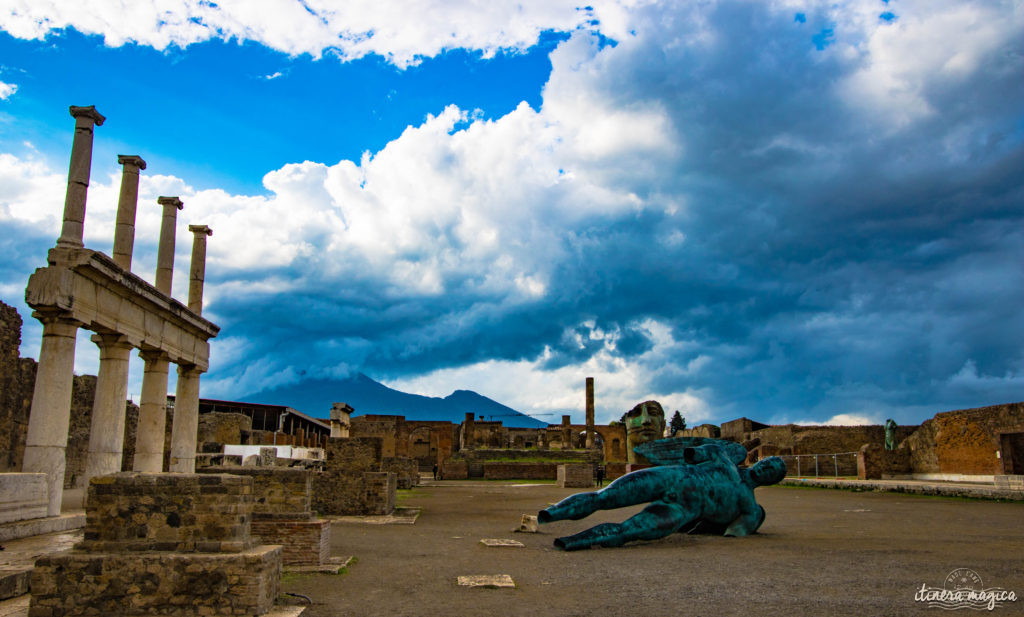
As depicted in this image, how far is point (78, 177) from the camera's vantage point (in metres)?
12.0

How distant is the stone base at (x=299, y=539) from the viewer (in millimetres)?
7512

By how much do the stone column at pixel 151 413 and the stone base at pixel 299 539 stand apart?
890cm

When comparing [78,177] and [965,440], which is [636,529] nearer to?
[78,177]

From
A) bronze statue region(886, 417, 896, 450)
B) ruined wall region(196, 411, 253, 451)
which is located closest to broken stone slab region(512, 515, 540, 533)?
ruined wall region(196, 411, 253, 451)

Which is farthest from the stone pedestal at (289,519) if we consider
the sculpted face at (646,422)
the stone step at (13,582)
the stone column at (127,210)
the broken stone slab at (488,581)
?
the sculpted face at (646,422)

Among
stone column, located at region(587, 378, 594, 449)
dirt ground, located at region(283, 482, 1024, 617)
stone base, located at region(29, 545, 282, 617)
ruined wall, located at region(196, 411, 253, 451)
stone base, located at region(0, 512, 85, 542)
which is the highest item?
stone column, located at region(587, 378, 594, 449)

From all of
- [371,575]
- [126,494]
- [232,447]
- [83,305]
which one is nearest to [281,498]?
[371,575]

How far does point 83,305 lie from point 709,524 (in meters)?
11.2

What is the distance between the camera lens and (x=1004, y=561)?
7.87 metres

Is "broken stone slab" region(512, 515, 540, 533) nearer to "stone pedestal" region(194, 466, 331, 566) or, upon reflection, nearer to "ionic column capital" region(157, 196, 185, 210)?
"stone pedestal" region(194, 466, 331, 566)

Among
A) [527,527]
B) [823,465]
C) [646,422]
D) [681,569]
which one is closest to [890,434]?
[823,465]

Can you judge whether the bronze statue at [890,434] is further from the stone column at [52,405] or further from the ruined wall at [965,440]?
the stone column at [52,405]

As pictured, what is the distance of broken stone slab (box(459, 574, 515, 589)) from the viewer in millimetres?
6656

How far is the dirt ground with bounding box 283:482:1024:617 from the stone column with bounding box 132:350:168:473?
5.81 metres
